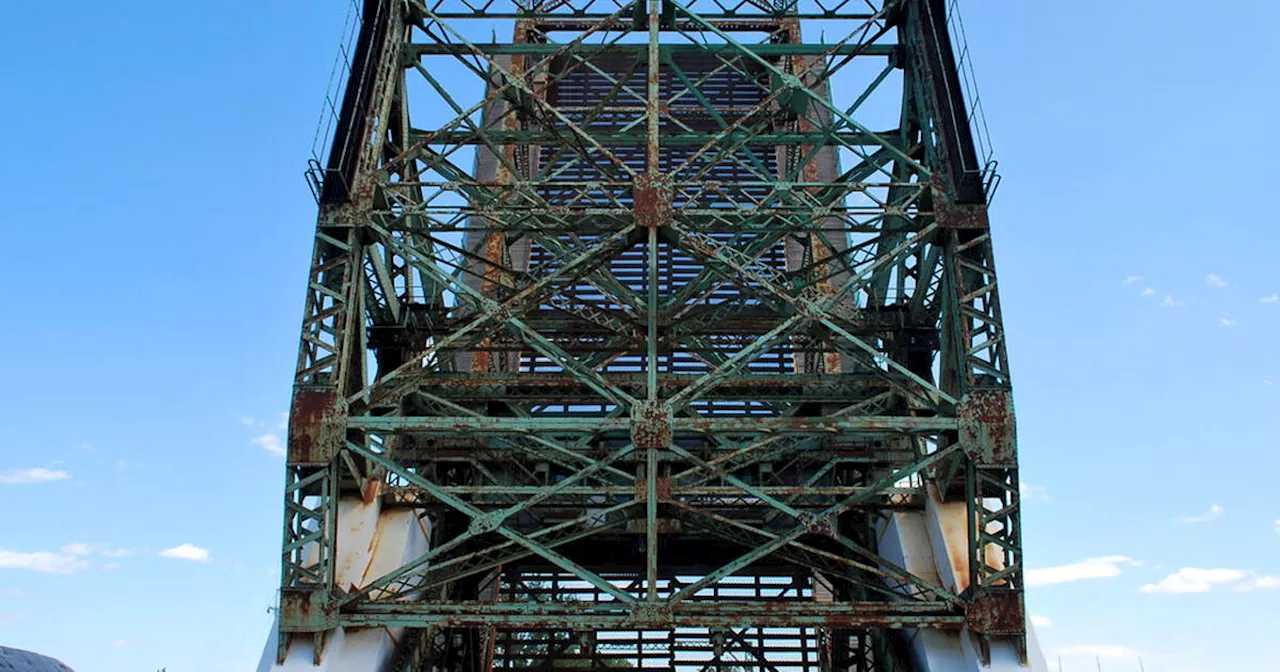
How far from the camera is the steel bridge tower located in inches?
518

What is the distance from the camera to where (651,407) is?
13.3 m

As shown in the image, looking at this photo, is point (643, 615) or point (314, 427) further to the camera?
point (314, 427)

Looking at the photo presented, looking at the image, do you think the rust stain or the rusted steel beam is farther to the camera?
the rust stain

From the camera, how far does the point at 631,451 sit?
1327cm

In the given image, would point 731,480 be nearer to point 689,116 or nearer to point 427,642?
point 427,642

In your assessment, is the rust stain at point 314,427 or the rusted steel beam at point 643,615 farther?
the rust stain at point 314,427

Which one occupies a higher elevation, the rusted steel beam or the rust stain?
the rust stain

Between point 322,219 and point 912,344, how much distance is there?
8.12 meters

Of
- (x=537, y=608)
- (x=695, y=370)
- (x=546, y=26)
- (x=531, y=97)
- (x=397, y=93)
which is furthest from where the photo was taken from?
(x=546, y=26)

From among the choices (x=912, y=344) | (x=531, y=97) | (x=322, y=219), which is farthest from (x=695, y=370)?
(x=322, y=219)

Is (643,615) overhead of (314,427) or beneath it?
beneath

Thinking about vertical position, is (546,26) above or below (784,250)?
above

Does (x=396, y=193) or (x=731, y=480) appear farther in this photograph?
(x=396, y=193)

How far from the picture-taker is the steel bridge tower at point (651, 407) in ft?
43.2
